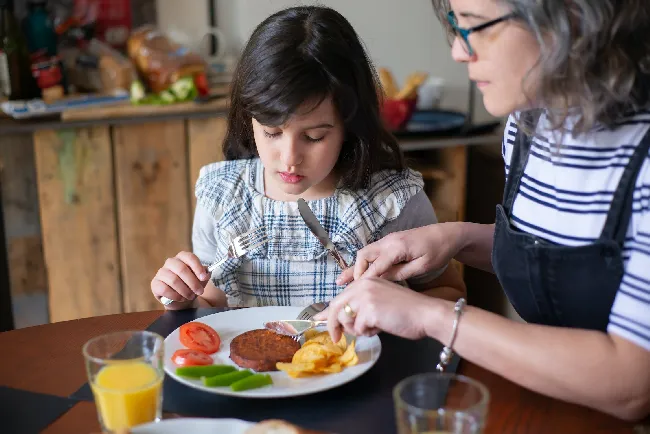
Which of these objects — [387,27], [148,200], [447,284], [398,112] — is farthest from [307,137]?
[387,27]

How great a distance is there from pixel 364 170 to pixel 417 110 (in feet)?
4.69

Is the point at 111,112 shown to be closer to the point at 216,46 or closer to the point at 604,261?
the point at 216,46

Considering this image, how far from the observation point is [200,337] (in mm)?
1295

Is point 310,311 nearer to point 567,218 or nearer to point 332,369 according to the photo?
point 332,369

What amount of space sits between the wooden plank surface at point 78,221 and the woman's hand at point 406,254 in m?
1.54

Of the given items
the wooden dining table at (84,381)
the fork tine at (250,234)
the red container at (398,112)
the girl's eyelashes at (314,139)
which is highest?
the girl's eyelashes at (314,139)

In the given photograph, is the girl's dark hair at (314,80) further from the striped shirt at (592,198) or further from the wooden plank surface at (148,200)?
the wooden plank surface at (148,200)

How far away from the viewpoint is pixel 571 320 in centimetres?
123

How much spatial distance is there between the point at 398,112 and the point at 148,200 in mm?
948

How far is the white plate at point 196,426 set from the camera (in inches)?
38.1

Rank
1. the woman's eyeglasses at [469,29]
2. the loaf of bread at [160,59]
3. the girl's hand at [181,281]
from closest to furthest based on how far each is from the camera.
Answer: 1. the woman's eyeglasses at [469,29]
2. the girl's hand at [181,281]
3. the loaf of bread at [160,59]

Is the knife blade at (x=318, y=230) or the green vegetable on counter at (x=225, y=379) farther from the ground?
the knife blade at (x=318, y=230)

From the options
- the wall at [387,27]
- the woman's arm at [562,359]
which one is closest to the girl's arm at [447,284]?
the woman's arm at [562,359]

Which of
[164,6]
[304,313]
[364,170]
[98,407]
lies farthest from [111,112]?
[98,407]
